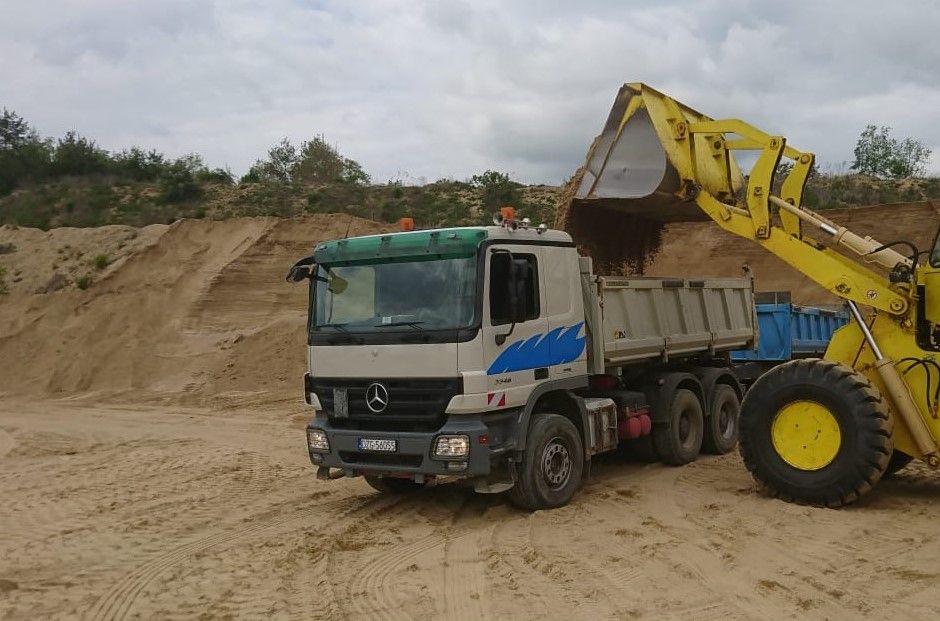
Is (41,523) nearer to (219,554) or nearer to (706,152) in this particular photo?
(219,554)

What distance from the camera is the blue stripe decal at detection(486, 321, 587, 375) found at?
7359mm

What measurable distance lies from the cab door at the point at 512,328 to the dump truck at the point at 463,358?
1 centimetres

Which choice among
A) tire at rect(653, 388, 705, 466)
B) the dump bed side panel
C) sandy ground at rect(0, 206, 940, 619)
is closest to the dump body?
the dump bed side panel

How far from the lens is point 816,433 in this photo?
25.1 ft

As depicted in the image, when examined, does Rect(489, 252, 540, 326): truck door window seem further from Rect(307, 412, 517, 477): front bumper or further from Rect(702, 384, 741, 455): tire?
Rect(702, 384, 741, 455): tire

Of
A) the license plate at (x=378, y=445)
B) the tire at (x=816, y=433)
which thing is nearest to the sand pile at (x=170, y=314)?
the license plate at (x=378, y=445)

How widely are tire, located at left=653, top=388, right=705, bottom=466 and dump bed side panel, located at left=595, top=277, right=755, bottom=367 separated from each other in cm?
58

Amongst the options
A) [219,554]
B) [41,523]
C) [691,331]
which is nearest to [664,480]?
[691,331]

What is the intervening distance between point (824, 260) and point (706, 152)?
1949mm

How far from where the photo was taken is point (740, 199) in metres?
9.95

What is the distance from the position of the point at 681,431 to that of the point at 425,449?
14.5 feet

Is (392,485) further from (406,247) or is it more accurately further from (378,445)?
(406,247)

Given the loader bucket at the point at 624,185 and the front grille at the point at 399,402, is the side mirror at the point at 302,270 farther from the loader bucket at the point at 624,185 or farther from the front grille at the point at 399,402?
the loader bucket at the point at 624,185

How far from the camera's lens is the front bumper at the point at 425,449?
7113mm
